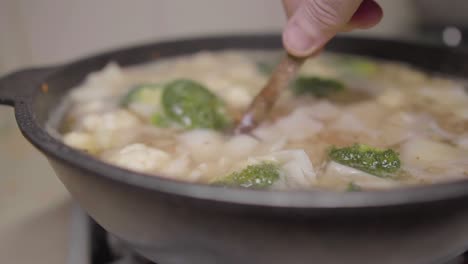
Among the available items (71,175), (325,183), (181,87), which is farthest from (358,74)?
(71,175)

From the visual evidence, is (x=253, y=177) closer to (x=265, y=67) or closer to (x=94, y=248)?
(x=94, y=248)

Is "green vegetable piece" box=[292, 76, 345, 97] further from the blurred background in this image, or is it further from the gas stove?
the blurred background

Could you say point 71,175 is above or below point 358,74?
above

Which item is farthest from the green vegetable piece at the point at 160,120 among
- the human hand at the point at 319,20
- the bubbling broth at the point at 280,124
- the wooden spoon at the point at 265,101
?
the human hand at the point at 319,20

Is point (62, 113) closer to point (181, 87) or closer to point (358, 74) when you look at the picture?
point (181, 87)

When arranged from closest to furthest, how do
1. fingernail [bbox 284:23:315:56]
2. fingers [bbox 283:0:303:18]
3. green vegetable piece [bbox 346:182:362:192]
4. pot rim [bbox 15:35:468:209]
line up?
pot rim [bbox 15:35:468:209]
green vegetable piece [bbox 346:182:362:192]
fingernail [bbox 284:23:315:56]
fingers [bbox 283:0:303:18]

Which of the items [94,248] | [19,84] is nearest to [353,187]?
[94,248]

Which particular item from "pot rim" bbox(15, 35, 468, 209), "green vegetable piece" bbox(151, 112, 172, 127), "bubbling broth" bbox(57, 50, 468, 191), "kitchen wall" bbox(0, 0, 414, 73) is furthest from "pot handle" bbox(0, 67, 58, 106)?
"kitchen wall" bbox(0, 0, 414, 73)
